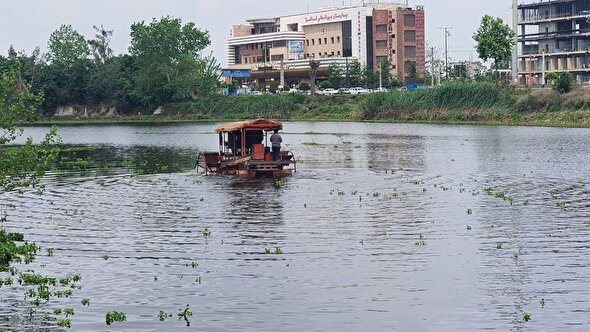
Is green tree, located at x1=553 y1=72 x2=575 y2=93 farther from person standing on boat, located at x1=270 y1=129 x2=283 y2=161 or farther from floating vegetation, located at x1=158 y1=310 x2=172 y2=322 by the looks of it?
floating vegetation, located at x1=158 y1=310 x2=172 y2=322

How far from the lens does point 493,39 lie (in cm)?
13062

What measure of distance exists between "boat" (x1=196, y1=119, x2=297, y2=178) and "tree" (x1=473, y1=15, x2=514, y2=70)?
Result: 7654 centimetres

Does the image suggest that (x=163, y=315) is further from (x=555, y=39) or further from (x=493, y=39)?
(x=555, y=39)

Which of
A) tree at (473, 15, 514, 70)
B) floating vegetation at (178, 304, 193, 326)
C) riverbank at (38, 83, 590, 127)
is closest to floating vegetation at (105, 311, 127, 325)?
floating vegetation at (178, 304, 193, 326)

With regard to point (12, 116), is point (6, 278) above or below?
below

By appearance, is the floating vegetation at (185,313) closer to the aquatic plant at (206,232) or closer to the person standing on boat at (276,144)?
the aquatic plant at (206,232)

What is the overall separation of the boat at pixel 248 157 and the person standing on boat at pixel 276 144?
32cm

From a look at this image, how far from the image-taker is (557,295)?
24906 millimetres

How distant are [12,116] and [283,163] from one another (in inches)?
1026

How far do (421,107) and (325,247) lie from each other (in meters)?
101

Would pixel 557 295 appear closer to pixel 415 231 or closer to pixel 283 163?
pixel 415 231

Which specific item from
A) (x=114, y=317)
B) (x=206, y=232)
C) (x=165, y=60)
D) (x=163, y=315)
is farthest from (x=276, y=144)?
(x=165, y=60)

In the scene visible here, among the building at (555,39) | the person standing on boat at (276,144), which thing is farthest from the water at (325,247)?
the building at (555,39)

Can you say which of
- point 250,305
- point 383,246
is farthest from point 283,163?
point 250,305
